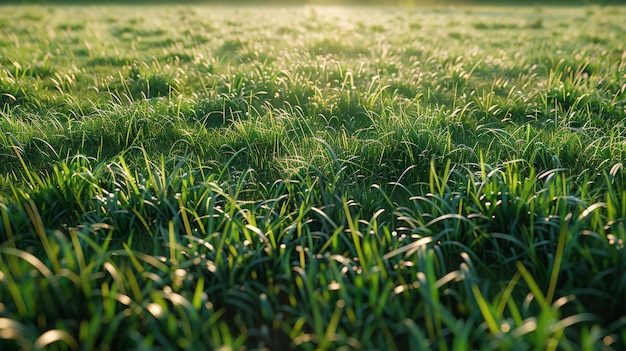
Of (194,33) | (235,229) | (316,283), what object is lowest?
(316,283)

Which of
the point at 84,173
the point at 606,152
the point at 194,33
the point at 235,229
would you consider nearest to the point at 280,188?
the point at 235,229

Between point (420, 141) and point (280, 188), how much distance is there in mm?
1194

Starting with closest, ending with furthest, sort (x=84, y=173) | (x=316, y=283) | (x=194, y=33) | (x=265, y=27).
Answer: (x=316, y=283) → (x=84, y=173) → (x=194, y=33) → (x=265, y=27)

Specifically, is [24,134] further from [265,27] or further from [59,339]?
[265,27]

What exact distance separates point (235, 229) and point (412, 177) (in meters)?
1.52

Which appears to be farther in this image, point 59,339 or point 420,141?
point 420,141

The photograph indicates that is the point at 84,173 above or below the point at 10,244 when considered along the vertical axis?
above

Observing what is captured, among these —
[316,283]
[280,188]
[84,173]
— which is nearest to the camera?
[316,283]

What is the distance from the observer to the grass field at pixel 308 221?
6.58ft

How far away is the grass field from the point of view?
2006 mm

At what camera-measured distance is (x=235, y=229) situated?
8.25 ft

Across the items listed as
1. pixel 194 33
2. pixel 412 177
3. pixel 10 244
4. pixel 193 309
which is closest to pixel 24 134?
pixel 10 244

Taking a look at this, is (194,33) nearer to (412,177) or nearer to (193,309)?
(412,177)

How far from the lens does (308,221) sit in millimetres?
2576
